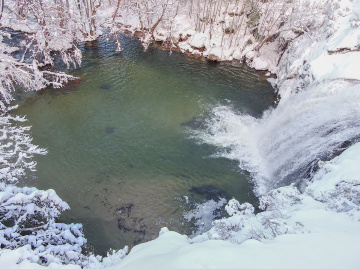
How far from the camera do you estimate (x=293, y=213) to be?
21.6ft

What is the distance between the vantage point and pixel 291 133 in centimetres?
1159

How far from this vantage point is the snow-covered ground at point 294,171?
485 centimetres

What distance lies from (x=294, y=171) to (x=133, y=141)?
24.3 ft

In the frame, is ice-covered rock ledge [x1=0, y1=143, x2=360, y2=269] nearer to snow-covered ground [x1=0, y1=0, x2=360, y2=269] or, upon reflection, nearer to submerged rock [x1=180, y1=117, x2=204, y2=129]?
snow-covered ground [x1=0, y1=0, x2=360, y2=269]

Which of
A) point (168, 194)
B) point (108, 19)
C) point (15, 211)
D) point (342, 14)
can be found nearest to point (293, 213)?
point (168, 194)

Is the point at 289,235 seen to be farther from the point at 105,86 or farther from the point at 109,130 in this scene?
the point at 105,86

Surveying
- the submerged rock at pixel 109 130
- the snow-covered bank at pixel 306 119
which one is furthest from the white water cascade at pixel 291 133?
the submerged rock at pixel 109 130

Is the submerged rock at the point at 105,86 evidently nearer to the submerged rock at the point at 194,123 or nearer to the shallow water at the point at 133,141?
the shallow water at the point at 133,141

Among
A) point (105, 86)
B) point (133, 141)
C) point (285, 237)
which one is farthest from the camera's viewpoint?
point (105, 86)

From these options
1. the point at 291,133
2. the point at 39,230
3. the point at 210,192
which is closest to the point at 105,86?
the point at 210,192

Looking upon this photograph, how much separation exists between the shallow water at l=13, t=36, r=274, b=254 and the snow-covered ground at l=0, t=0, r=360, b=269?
142 cm

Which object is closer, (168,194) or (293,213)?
(293,213)

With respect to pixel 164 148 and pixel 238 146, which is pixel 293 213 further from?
pixel 164 148

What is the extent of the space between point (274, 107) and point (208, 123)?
454 centimetres
